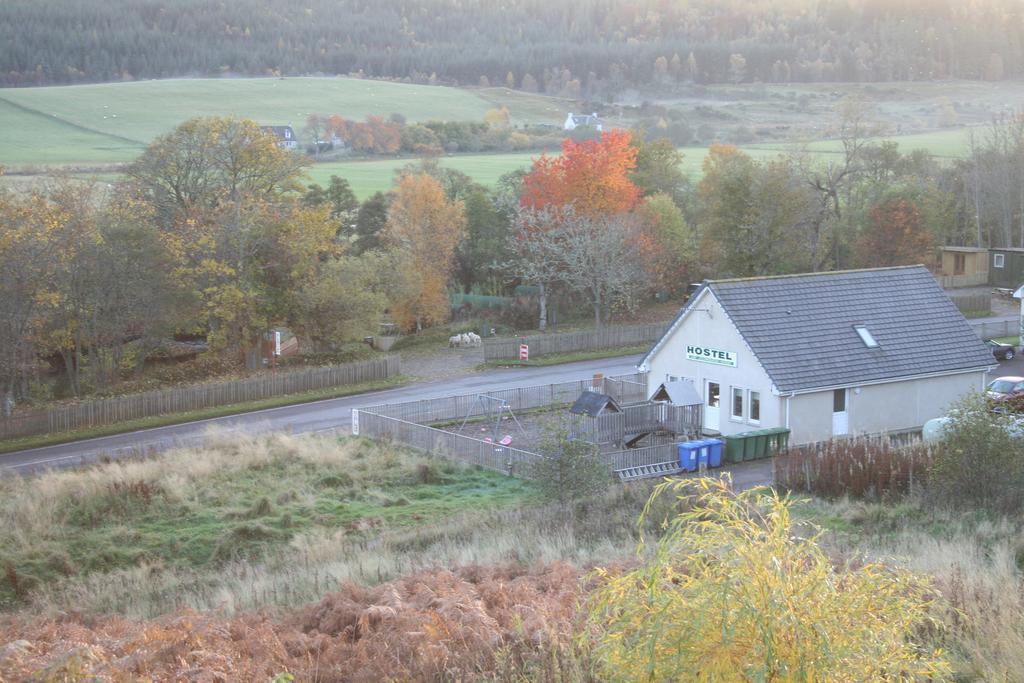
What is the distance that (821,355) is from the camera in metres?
33.8

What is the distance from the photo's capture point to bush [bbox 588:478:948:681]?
6008 mm

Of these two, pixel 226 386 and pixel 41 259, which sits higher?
pixel 41 259

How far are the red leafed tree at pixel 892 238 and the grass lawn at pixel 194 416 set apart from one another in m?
30.4

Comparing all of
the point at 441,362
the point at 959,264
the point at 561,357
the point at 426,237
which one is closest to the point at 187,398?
the point at 441,362

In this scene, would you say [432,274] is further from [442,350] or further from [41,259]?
[41,259]

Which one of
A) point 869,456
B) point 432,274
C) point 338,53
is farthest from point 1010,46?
point 869,456

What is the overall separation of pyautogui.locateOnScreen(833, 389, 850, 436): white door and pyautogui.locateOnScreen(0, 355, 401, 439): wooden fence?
830 inches

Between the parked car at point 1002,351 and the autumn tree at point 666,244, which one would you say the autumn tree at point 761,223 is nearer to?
the autumn tree at point 666,244

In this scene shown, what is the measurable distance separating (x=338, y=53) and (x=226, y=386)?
161 metres

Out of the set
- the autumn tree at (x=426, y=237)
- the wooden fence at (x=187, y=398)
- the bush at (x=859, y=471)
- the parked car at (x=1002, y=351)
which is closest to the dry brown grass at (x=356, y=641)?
the bush at (x=859, y=471)

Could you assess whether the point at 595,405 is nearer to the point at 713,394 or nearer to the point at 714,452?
the point at 713,394

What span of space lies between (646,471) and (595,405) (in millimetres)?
4606

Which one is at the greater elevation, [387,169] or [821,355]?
[387,169]

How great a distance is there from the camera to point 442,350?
2191 inches
